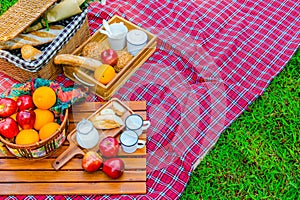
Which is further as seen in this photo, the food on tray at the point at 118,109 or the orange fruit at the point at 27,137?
the food on tray at the point at 118,109

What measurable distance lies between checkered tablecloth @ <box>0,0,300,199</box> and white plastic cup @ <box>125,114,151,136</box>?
98 millimetres

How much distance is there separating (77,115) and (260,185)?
80 cm

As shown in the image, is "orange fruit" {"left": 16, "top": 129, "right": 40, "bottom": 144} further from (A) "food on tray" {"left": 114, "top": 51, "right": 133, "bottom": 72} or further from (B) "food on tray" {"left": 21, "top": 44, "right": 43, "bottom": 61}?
(A) "food on tray" {"left": 114, "top": 51, "right": 133, "bottom": 72}

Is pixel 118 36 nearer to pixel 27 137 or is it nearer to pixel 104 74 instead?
pixel 104 74

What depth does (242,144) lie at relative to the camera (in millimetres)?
1866

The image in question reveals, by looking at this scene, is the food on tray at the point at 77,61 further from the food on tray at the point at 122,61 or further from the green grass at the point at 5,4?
the green grass at the point at 5,4

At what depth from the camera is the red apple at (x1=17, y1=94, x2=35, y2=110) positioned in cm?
165

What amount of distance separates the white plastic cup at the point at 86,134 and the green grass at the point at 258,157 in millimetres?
424

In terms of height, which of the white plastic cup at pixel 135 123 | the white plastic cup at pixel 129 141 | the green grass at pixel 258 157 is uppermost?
the white plastic cup at pixel 135 123

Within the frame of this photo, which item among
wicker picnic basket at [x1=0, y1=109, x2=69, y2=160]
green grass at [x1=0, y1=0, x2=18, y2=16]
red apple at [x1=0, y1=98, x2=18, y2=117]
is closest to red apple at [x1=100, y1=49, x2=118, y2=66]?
wicker picnic basket at [x1=0, y1=109, x2=69, y2=160]

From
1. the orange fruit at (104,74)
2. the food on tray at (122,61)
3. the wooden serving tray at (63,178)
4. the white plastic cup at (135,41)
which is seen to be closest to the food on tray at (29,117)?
the wooden serving tray at (63,178)

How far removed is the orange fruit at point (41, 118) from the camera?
1.63 meters

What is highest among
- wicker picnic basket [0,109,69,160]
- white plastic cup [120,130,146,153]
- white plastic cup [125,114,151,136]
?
wicker picnic basket [0,109,69,160]

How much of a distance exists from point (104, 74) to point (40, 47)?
1.05 feet
